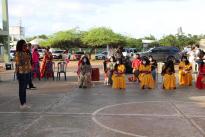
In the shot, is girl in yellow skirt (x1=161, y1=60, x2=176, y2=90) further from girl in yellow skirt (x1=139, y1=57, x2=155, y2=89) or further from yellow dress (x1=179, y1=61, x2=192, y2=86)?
yellow dress (x1=179, y1=61, x2=192, y2=86)

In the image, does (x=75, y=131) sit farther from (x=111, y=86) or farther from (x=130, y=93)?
(x=111, y=86)

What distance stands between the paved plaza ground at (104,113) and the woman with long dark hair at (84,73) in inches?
41.7

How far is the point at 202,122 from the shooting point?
977 cm

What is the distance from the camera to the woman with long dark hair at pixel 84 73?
1766 centimetres

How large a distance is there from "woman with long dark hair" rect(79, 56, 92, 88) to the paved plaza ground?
1060 millimetres

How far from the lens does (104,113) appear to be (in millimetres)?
11062

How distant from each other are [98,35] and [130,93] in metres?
41.1

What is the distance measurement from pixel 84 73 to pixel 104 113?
6.89m

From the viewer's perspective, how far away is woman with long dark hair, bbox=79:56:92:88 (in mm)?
17664

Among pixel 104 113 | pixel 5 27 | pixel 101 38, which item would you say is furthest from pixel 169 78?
pixel 101 38

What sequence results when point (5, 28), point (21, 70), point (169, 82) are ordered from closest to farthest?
point (21, 70) → point (169, 82) → point (5, 28)

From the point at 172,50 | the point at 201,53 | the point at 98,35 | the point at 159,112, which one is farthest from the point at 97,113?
the point at 98,35

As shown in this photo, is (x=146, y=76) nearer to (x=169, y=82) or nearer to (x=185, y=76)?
(x=169, y=82)

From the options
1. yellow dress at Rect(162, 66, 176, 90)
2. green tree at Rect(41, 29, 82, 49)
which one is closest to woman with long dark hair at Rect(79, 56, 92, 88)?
yellow dress at Rect(162, 66, 176, 90)
